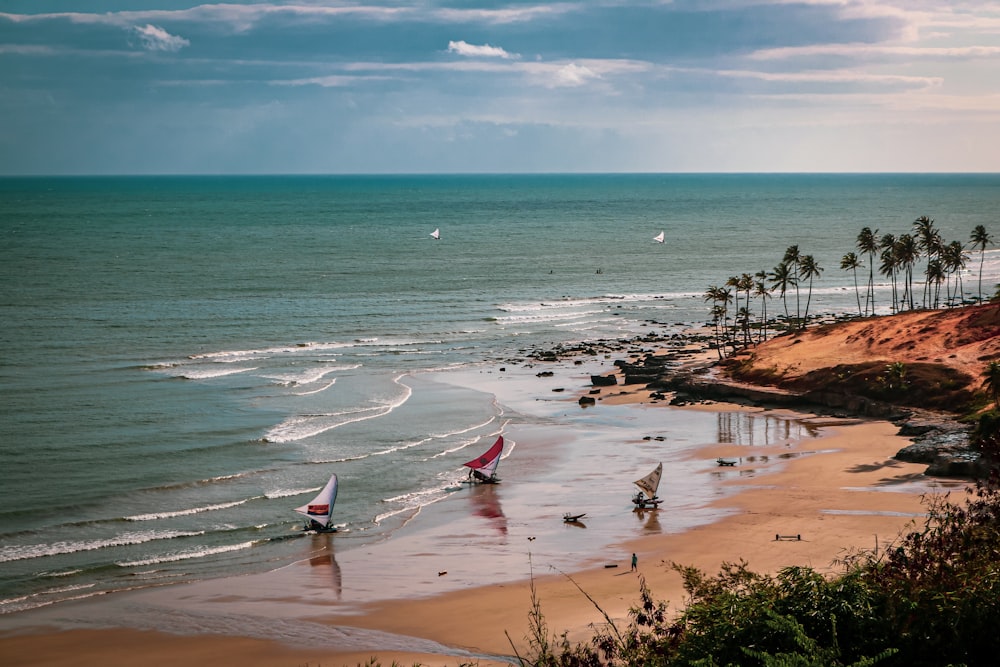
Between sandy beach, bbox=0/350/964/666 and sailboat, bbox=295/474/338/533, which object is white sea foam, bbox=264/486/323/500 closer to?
sailboat, bbox=295/474/338/533

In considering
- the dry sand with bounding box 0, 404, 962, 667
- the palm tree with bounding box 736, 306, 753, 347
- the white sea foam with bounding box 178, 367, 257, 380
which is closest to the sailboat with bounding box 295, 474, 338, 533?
the dry sand with bounding box 0, 404, 962, 667

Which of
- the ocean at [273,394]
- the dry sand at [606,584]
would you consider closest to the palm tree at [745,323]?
the ocean at [273,394]

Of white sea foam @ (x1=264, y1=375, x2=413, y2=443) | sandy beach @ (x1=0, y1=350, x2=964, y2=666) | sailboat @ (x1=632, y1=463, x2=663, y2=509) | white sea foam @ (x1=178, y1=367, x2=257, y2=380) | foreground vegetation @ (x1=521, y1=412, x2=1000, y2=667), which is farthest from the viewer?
white sea foam @ (x1=178, y1=367, x2=257, y2=380)

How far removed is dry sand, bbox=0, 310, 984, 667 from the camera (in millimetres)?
→ 27531

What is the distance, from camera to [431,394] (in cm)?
6544

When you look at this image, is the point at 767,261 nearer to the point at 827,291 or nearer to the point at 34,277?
the point at 827,291

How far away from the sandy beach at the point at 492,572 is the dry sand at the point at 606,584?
7 cm

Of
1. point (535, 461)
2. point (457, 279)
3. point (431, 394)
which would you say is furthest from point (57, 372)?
point (457, 279)

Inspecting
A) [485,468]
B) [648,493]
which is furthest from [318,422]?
[648,493]

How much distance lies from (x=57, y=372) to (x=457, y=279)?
2526 inches

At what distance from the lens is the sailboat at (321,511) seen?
39000 millimetres

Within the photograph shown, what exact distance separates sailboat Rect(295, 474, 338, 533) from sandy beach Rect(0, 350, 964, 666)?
2.78 feet

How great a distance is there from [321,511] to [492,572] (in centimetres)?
865

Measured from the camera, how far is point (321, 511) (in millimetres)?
39188
